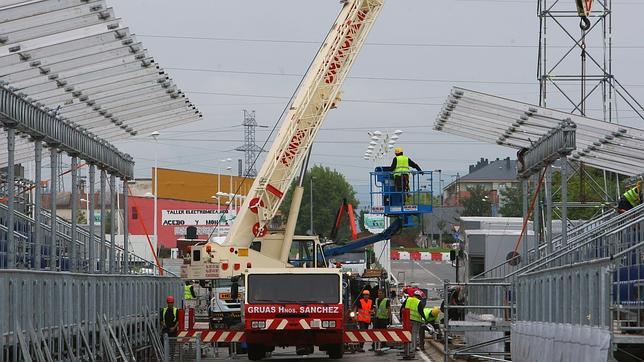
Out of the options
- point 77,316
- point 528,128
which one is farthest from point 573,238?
point 77,316

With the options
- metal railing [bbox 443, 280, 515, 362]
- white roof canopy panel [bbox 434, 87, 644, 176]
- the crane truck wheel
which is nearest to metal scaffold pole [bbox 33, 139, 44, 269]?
the crane truck wheel

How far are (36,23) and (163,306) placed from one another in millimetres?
12674

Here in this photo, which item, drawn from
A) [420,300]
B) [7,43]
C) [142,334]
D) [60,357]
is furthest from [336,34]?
[60,357]

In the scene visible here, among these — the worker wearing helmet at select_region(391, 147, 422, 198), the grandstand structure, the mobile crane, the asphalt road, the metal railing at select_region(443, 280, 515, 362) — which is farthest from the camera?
the worker wearing helmet at select_region(391, 147, 422, 198)

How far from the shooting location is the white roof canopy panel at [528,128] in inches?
1091

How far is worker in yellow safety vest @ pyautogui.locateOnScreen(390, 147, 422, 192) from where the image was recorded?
37.6 metres

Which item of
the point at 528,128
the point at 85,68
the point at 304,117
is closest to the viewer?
the point at 85,68

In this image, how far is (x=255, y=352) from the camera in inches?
1182

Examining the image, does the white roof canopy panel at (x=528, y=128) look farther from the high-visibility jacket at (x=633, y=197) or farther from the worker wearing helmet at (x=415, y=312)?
the worker wearing helmet at (x=415, y=312)

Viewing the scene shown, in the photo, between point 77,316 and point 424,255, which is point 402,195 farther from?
point 424,255

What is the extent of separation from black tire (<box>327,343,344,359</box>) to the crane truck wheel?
1462mm

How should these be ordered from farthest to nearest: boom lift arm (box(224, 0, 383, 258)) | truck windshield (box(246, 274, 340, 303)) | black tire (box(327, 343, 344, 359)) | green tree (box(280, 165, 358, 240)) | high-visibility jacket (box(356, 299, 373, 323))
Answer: green tree (box(280, 165, 358, 240)), boom lift arm (box(224, 0, 383, 258)), high-visibility jacket (box(356, 299, 373, 323)), black tire (box(327, 343, 344, 359)), truck windshield (box(246, 274, 340, 303))

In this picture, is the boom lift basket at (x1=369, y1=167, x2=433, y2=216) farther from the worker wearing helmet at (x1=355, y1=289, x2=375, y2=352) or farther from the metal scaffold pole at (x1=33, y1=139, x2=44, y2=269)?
the metal scaffold pole at (x1=33, y1=139, x2=44, y2=269)

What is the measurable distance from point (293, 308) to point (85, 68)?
6.87 m
